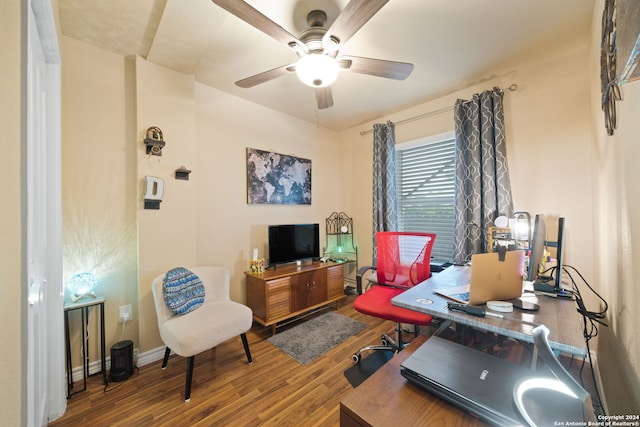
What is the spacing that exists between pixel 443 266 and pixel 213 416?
2525 millimetres

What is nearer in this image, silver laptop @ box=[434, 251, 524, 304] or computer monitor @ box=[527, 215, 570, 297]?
silver laptop @ box=[434, 251, 524, 304]

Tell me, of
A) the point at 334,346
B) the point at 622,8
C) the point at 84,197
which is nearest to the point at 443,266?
the point at 334,346

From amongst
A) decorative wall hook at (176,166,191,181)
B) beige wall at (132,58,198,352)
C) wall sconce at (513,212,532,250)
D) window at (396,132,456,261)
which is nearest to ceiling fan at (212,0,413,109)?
beige wall at (132,58,198,352)

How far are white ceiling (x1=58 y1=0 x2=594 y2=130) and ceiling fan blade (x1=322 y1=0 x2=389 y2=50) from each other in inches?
12.5

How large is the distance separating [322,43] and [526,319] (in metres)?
1.87

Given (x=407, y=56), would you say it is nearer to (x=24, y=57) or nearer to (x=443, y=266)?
(x=443, y=266)

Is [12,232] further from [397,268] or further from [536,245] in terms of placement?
[397,268]

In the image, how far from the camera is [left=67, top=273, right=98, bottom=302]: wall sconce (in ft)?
6.02

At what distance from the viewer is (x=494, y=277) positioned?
118 cm

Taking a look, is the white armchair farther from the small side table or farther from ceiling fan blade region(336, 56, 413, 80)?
ceiling fan blade region(336, 56, 413, 80)

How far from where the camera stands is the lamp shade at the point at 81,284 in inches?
72.3

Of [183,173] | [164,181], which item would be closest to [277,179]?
[183,173]

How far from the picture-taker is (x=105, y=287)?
2037mm

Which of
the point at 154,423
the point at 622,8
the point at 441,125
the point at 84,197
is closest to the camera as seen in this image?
the point at 622,8
